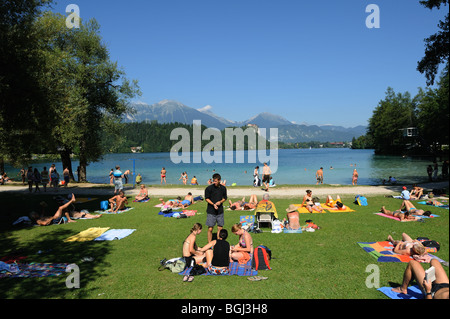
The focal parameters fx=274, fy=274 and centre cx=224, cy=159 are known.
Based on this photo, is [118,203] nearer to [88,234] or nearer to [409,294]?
[88,234]

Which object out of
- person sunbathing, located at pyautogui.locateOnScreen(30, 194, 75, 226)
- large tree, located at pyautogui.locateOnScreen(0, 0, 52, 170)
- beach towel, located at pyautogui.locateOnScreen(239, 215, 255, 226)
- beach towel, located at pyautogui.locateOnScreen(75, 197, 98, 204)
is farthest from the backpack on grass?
beach towel, located at pyautogui.locateOnScreen(75, 197, 98, 204)

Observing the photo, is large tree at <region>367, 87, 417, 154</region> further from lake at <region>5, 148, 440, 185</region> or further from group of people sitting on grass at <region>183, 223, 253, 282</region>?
group of people sitting on grass at <region>183, 223, 253, 282</region>

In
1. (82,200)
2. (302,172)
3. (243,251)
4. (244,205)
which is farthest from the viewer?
(302,172)

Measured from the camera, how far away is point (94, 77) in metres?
24.9

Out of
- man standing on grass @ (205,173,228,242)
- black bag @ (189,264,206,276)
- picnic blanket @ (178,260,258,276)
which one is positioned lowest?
picnic blanket @ (178,260,258,276)

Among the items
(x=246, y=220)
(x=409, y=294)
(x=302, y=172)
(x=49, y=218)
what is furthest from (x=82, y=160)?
(x=302, y=172)

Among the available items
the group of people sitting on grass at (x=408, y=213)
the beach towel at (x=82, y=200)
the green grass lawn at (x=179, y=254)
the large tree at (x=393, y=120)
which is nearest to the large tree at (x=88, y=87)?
the beach towel at (x=82, y=200)

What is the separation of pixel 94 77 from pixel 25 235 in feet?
61.8

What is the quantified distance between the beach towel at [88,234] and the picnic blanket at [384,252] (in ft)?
28.3

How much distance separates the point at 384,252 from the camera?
745 cm

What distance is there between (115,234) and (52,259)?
8.16 ft

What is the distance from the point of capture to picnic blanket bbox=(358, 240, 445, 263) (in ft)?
22.7

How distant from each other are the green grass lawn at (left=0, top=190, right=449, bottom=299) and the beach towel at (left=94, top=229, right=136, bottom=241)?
293 millimetres
